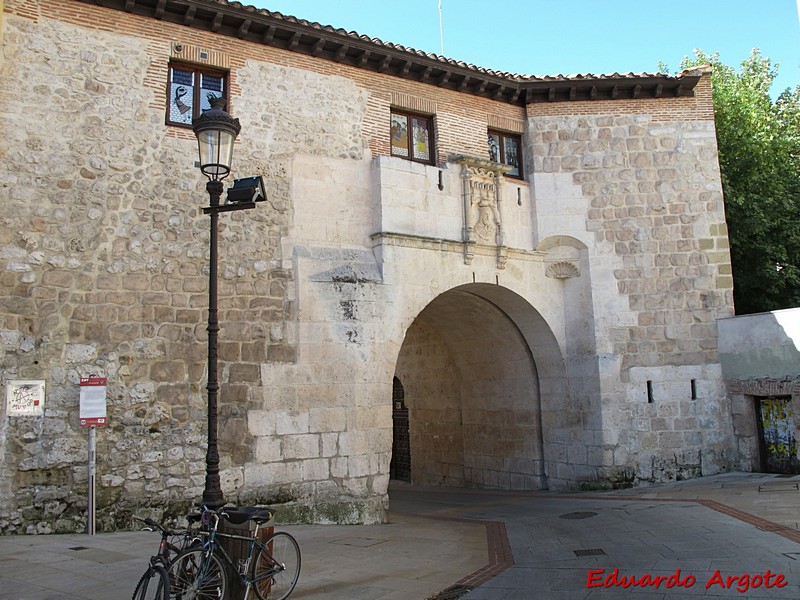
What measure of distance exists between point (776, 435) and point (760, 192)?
7.08 metres

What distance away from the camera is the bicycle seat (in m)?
5.53

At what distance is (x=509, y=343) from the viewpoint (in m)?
13.8

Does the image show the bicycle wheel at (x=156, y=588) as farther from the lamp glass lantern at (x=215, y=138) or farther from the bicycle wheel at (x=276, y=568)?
the lamp glass lantern at (x=215, y=138)

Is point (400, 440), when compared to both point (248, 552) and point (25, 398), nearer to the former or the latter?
point (25, 398)

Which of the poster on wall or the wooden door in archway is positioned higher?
the poster on wall

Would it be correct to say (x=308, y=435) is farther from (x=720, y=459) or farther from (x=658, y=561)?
(x=720, y=459)

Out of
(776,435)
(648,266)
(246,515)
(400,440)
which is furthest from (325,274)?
(776,435)

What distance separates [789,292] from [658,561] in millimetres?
11763

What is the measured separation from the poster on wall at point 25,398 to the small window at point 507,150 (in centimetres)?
859

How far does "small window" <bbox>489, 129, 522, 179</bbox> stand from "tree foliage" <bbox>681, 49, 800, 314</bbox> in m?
6.08

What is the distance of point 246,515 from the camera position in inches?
219

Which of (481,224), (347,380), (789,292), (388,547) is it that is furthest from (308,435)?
(789,292)

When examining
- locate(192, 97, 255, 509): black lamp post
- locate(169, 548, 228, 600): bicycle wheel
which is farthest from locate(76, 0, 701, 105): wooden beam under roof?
locate(169, 548, 228, 600): bicycle wheel
